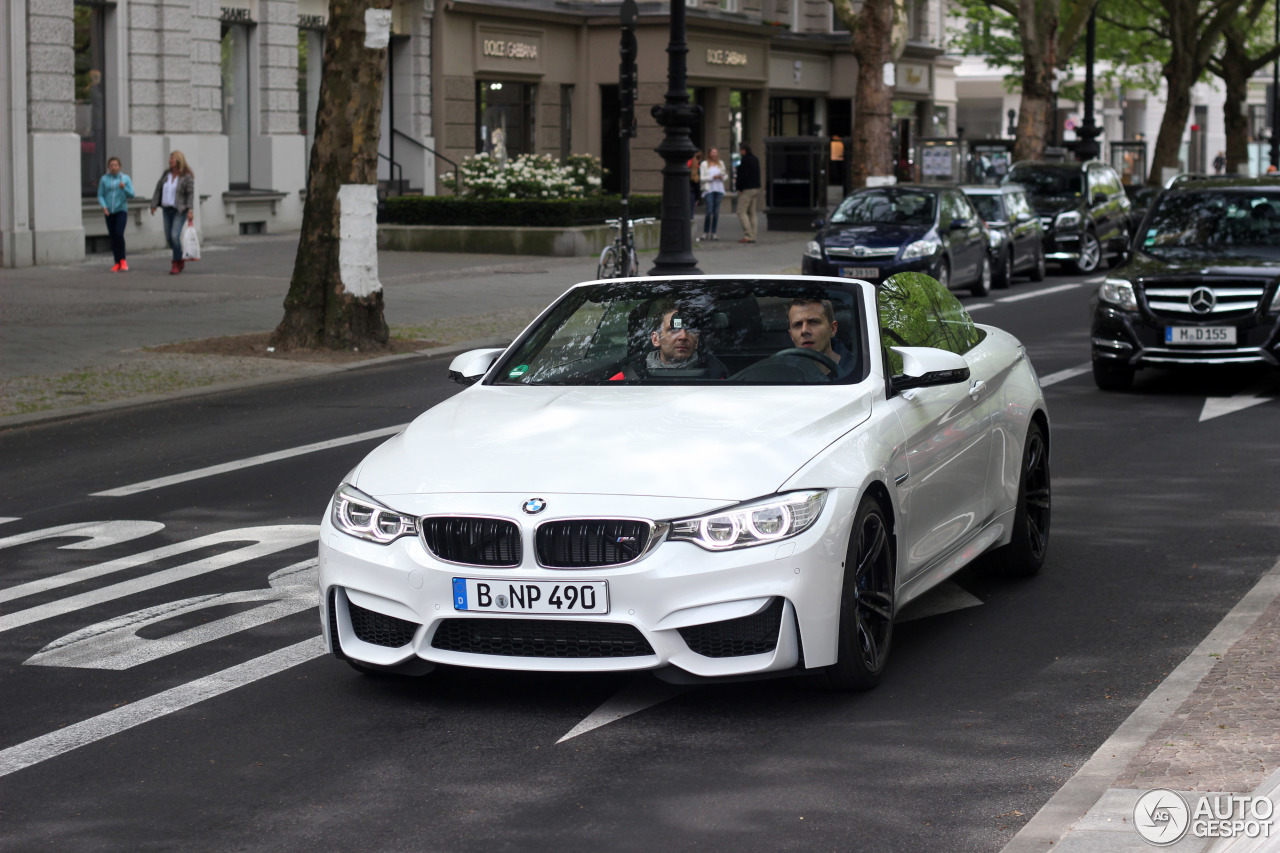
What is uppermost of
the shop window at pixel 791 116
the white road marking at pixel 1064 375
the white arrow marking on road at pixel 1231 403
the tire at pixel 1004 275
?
the shop window at pixel 791 116

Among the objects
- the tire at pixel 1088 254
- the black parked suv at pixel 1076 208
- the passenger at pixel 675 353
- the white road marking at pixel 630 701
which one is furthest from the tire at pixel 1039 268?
the white road marking at pixel 630 701

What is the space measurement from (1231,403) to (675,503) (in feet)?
31.3

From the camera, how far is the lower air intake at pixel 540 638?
559 centimetres

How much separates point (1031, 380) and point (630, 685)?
302 cm

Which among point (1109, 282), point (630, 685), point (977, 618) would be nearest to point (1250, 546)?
point (977, 618)

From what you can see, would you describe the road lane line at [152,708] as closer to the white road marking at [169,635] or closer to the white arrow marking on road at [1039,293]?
the white road marking at [169,635]

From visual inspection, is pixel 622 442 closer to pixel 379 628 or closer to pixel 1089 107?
pixel 379 628

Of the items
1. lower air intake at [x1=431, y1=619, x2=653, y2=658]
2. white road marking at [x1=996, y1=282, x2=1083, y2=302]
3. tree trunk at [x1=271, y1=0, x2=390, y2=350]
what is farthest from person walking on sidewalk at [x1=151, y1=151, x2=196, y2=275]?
lower air intake at [x1=431, y1=619, x2=653, y2=658]

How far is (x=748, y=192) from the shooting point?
123 feet

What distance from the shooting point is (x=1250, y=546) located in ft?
28.2

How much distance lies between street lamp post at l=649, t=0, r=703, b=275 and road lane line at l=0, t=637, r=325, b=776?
1562 centimetres

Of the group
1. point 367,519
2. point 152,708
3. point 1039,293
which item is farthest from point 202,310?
point 367,519

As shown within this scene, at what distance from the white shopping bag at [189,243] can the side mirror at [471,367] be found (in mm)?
20849

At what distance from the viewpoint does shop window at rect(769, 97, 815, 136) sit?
55.2 meters
